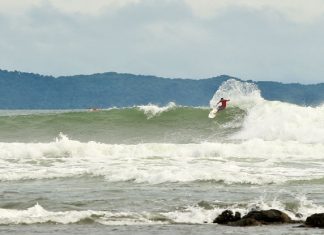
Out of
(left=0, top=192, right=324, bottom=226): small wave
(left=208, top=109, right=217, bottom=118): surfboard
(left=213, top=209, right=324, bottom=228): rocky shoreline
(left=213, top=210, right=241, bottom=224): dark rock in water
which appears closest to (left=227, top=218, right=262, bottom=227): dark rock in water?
(left=213, top=209, right=324, bottom=228): rocky shoreline

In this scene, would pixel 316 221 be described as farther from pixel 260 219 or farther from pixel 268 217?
pixel 260 219

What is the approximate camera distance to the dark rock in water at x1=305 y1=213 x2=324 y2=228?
16.0 meters

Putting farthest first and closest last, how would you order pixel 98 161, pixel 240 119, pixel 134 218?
pixel 240 119 < pixel 98 161 < pixel 134 218

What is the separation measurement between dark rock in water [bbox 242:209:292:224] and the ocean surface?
1.68 feet

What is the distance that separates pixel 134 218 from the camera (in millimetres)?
17391

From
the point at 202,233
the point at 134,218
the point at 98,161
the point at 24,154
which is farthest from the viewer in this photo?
the point at 24,154

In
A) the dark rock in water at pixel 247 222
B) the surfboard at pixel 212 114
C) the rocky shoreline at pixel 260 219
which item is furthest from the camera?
the surfboard at pixel 212 114

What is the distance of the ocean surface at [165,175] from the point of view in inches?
680

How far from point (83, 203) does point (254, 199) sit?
4114 millimetres

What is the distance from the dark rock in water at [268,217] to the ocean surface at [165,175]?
1.68ft

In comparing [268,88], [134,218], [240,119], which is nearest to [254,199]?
[134,218]

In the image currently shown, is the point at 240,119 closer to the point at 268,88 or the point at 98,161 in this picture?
the point at 98,161

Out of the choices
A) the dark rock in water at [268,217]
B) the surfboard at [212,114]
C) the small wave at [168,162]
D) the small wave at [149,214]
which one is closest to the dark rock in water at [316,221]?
the dark rock in water at [268,217]

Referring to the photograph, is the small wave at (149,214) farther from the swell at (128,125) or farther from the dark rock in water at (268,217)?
the swell at (128,125)
